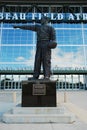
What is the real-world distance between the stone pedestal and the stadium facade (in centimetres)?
4424

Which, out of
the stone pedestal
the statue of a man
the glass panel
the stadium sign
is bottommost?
the glass panel

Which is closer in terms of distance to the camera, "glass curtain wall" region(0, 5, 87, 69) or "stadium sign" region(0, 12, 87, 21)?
"glass curtain wall" region(0, 5, 87, 69)

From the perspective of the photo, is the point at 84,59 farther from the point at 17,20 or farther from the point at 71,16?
the point at 17,20

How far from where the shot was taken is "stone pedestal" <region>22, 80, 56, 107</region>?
11.7 meters

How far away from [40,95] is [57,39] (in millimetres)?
47081

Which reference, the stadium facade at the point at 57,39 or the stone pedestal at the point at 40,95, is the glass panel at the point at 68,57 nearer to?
the stadium facade at the point at 57,39

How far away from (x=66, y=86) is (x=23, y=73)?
29.6 feet

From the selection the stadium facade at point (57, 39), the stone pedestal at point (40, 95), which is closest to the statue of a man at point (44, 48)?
the stone pedestal at point (40, 95)

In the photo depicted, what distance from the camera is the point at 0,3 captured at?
60812 millimetres

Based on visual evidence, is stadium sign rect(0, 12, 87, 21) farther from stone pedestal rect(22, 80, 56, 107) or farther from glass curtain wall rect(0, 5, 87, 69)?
stone pedestal rect(22, 80, 56, 107)

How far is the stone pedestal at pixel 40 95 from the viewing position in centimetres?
1172

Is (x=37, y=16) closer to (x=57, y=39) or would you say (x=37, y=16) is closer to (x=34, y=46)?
(x=57, y=39)

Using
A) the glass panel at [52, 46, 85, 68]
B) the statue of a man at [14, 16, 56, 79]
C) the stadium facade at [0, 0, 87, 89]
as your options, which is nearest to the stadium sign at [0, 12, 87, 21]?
the stadium facade at [0, 0, 87, 89]

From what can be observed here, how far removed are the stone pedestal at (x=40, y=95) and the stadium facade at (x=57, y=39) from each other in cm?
4424
